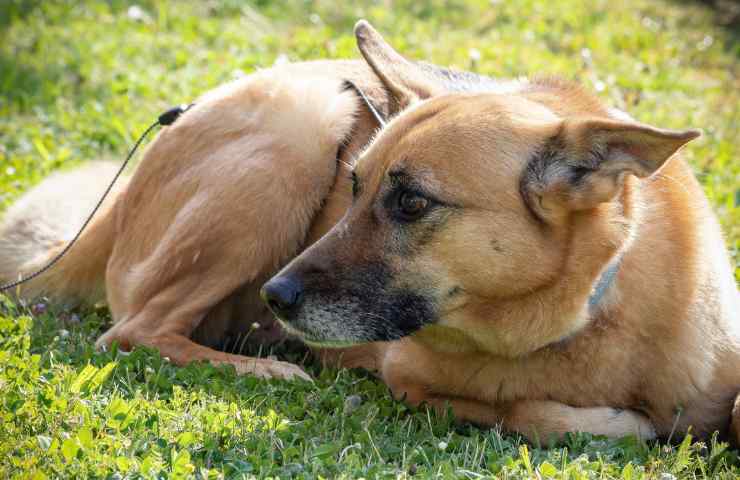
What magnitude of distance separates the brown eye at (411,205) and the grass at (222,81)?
770mm

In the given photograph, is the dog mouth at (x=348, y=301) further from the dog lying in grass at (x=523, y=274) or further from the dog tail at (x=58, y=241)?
the dog tail at (x=58, y=241)

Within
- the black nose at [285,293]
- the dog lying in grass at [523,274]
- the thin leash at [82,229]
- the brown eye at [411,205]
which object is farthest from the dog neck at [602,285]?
the thin leash at [82,229]

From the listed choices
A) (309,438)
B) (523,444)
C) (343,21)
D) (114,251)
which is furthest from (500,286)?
(343,21)

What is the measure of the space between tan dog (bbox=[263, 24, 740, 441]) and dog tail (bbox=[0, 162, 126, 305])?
1732mm

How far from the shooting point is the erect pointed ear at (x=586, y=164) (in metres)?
3.01

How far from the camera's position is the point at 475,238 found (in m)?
3.22

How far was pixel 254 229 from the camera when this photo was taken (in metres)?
4.21

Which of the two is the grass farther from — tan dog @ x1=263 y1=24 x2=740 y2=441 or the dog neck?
the dog neck

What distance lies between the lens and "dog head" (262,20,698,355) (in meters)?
3.22

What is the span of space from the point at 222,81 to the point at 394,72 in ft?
11.0

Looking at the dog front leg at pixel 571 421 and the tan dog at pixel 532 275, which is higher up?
the tan dog at pixel 532 275

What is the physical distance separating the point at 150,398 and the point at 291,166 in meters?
1.29

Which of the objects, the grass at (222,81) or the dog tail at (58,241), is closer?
the grass at (222,81)

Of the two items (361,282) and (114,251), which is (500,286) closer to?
(361,282)
